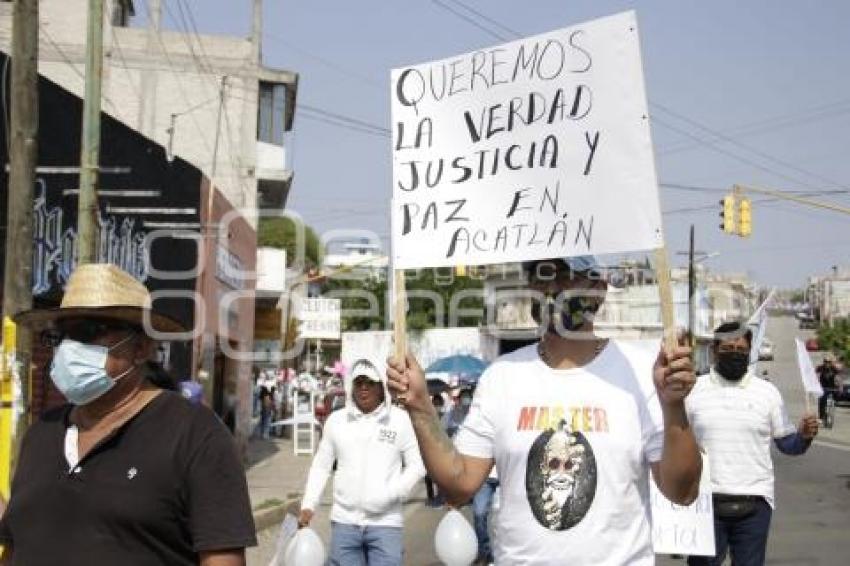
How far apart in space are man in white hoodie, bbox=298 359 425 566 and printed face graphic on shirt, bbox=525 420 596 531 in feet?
10.5

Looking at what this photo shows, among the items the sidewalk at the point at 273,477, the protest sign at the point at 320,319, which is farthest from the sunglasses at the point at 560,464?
the protest sign at the point at 320,319

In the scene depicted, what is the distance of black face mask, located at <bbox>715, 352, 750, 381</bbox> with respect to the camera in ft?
22.2

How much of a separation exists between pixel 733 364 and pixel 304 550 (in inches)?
102

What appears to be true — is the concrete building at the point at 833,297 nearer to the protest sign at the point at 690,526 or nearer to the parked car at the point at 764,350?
the parked car at the point at 764,350

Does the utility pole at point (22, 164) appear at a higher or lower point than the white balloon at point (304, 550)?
higher

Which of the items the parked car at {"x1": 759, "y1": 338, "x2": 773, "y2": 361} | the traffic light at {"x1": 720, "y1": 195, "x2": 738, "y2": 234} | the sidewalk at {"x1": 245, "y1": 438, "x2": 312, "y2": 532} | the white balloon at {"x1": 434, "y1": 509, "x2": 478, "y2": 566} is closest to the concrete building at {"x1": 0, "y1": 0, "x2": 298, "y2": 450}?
the sidewalk at {"x1": 245, "y1": 438, "x2": 312, "y2": 532}

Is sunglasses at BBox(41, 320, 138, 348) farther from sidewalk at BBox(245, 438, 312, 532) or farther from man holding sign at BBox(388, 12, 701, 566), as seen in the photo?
sidewalk at BBox(245, 438, 312, 532)

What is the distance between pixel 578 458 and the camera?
12.3ft

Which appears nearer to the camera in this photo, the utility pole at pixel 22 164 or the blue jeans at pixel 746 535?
the blue jeans at pixel 746 535

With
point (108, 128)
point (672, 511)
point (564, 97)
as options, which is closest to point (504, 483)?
point (564, 97)

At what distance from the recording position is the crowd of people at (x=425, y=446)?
329 centimetres

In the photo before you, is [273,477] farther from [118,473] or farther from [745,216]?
[118,473]

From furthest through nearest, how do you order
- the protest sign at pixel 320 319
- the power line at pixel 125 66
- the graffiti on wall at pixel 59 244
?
1. the protest sign at pixel 320 319
2. the power line at pixel 125 66
3. the graffiti on wall at pixel 59 244

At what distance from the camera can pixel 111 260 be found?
16422mm
